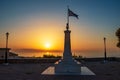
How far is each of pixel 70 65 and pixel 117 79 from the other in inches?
275

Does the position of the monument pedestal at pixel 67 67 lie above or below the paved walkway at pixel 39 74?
above

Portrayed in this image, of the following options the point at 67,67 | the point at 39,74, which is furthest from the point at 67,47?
the point at 39,74

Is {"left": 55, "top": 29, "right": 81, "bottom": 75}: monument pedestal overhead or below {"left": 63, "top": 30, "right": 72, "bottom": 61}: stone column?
below

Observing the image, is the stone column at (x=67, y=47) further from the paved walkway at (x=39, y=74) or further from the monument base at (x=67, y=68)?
the paved walkway at (x=39, y=74)

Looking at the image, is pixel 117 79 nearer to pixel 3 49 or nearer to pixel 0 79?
pixel 0 79

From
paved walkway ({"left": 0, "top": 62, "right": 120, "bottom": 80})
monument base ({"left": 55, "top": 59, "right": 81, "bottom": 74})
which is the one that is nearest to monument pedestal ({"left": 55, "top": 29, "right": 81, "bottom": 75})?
monument base ({"left": 55, "top": 59, "right": 81, "bottom": 74})

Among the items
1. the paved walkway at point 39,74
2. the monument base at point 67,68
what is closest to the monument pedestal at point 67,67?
the monument base at point 67,68

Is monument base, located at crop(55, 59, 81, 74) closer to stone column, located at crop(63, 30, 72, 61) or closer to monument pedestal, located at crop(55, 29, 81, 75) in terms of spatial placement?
monument pedestal, located at crop(55, 29, 81, 75)

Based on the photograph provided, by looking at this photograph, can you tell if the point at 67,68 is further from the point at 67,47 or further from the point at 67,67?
the point at 67,47

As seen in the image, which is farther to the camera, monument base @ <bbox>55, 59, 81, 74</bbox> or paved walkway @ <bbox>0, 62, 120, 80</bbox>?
monument base @ <bbox>55, 59, 81, 74</bbox>

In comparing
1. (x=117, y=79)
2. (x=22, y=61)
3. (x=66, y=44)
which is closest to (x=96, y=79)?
(x=117, y=79)

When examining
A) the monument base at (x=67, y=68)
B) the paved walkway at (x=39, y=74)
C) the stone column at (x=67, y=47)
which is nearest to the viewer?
the paved walkway at (x=39, y=74)

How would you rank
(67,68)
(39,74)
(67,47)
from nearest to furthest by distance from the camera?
(39,74) < (67,68) < (67,47)

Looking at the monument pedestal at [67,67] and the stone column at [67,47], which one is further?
the stone column at [67,47]
